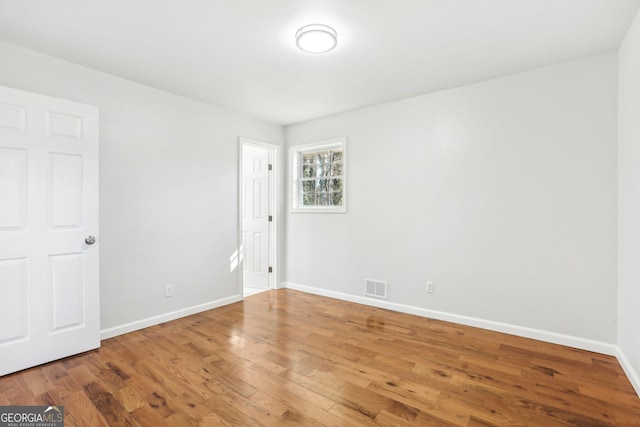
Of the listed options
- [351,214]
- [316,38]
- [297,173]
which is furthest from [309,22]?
[297,173]

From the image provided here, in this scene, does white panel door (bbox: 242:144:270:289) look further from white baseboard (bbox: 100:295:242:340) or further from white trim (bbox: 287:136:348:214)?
white baseboard (bbox: 100:295:242:340)

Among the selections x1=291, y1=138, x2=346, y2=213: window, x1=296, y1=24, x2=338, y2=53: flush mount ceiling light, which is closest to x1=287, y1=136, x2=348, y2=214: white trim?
x1=291, y1=138, x2=346, y2=213: window

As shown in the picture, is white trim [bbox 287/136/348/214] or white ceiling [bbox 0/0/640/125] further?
white trim [bbox 287/136/348/214]

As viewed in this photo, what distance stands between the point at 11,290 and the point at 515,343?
164 inches

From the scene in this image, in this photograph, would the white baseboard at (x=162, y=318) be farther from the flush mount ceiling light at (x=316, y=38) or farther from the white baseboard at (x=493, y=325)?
the flush mount ceiling light at (x=316, y=38)

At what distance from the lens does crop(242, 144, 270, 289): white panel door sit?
4.87m

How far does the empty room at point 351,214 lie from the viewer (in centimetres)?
206

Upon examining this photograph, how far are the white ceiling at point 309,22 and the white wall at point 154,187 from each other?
0.73 ft

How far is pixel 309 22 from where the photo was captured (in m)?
2.19

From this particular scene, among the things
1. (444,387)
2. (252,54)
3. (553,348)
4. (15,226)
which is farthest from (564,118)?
(15,226)

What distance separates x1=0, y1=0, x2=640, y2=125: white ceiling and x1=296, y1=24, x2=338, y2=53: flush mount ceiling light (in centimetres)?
5

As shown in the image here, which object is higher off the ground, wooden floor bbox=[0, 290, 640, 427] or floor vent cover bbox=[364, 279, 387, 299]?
floor vent cover bbox=[364, 279, 387, 299]

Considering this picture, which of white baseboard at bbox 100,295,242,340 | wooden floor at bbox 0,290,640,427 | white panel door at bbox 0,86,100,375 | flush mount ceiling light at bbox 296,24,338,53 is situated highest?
flush mount ceiling light at bbox 296,24,338,53

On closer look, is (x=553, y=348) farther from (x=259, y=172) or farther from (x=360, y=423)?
(x=259, y=172)
